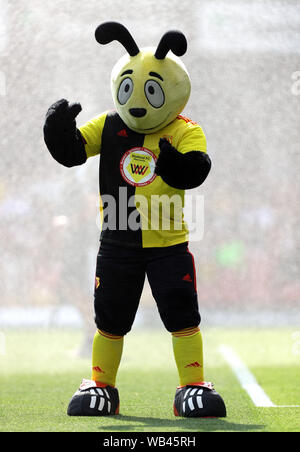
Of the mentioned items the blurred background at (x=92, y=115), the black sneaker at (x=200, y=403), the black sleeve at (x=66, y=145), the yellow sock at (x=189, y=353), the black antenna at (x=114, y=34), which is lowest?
the black sneaker at (x=200, y=403)

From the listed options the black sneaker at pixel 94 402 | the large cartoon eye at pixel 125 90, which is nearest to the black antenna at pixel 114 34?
the large cartoon eye at pixel 125 90

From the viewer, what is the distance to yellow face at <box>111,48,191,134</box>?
2572 mm

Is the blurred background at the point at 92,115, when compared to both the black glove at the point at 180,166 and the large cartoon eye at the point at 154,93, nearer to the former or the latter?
the large cartoon eye at the point at 154,93

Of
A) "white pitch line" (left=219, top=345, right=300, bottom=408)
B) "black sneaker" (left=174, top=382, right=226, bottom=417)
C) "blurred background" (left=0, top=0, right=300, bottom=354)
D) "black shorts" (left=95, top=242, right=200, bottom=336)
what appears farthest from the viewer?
"blurred background" (left=0, top=0, right=300, bottom=354)

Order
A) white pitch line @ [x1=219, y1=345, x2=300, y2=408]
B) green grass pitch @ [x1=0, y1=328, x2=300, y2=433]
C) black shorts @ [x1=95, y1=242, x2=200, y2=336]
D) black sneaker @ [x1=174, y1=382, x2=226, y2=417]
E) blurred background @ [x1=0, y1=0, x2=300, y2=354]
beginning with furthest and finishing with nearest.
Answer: blurred background @ [x1=0, y1=0, x2=300, y2=354] → white pitch line @ [x1=219, y1=345, x2=300, y2=408] → black shorts @ [x1=95, y1=242, x2=200, y2=336] → black sneaker @ [x1=174, y1=382, x2=226, y2=417] → green grass pitch @ [x1=0, y1=328, x2=300, y2=433]

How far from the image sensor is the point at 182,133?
2605mm

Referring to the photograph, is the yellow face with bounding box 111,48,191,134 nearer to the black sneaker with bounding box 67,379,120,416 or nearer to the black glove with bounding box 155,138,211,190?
the black glove with bounding box 155,138,211,190

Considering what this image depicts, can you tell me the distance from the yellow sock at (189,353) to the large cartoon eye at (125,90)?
30.0 inches

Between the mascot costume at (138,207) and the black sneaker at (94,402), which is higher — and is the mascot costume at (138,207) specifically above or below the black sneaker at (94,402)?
above

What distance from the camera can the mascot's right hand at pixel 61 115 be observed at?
2.52 metres

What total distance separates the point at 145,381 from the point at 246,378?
1.53 feet

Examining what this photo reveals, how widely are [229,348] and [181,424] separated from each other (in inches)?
112

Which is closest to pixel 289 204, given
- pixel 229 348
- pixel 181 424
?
pixel 229 348

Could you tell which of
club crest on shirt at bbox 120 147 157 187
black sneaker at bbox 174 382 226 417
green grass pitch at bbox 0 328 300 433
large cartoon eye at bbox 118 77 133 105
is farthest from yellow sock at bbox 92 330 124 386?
large cartoon eye at bbox 118 77 133 105
